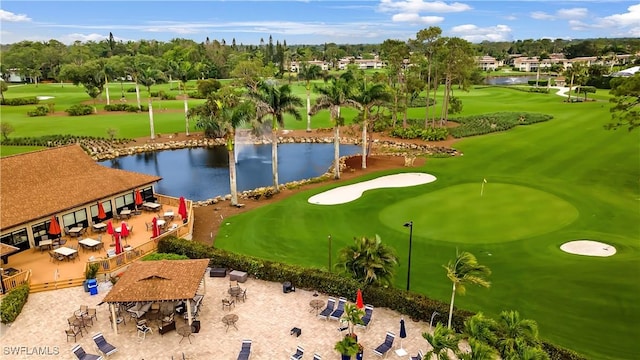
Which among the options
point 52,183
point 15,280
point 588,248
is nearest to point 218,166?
point 52,183

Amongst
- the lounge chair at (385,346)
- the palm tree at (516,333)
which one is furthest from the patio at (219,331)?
the palm tree at (516,333)

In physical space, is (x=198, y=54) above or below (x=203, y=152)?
above

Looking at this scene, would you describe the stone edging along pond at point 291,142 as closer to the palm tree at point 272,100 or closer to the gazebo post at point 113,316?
the palm tree at point 272,100

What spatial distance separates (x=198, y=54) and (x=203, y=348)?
162148 mm

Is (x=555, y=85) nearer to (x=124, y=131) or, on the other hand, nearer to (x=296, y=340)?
(x=124, y=131)

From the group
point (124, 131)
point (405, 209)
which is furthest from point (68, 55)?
point (405, 209)

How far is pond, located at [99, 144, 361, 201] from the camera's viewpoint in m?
46.0

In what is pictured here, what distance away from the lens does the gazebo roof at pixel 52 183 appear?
28.8 metres

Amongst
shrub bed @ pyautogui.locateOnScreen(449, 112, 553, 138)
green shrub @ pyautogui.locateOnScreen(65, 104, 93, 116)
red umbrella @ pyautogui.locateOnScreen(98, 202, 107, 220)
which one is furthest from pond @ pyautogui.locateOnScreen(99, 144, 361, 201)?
green shrub @ pyautogui.locateOnScreen(65, 104, 93, 116)

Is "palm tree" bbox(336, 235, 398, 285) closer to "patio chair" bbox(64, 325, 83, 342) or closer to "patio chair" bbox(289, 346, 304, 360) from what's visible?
"patio chair" bbox(289, 346, 304, 360)

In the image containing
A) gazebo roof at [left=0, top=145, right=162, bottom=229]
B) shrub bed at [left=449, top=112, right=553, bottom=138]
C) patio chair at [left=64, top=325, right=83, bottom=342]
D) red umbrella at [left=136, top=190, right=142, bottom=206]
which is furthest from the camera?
shrub bed at [left=449, top=112, right=553, bottom=138]

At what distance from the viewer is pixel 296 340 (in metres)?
19.9

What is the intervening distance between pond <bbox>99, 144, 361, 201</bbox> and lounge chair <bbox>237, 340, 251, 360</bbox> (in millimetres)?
25221

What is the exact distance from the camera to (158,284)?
67.1ft
